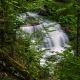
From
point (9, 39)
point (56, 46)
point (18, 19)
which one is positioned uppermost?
point (18, 19)

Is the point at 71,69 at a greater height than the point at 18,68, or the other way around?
the point at 71,69

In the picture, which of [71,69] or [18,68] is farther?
[18,68]

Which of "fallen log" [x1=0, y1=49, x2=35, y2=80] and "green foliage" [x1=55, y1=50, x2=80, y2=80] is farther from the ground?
"green foliage" [x1=55, y1=50, x2=80, y2=80]

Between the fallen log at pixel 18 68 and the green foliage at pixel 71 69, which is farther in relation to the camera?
the fallen log at pixel 18 68

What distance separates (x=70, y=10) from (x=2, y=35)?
2.58m

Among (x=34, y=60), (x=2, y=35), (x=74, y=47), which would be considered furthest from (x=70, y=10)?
(x=2, y=35)

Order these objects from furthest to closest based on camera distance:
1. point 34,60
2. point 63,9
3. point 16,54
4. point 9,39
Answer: point 16,54
point 9,39
point 34,60
point 63,9

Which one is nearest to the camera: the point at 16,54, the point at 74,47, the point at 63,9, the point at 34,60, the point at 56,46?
the point at 63,9

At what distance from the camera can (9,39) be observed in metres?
6.46

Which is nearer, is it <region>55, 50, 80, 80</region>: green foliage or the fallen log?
<region>55, 50, 80, 80</region>: green foliage

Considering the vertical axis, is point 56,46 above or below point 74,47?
below

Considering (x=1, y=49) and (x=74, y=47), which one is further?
(x=1, y=49)

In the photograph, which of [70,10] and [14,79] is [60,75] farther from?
[14,79]

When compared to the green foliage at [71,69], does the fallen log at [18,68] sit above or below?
below
